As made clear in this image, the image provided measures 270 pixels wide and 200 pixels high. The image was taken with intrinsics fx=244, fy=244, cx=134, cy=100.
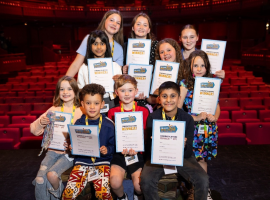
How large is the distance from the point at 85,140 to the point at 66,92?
60cm

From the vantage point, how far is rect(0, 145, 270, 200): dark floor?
2.57 m

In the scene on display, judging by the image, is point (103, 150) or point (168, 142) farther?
point (103, 150)

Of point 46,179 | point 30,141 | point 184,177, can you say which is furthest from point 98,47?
point 30,141

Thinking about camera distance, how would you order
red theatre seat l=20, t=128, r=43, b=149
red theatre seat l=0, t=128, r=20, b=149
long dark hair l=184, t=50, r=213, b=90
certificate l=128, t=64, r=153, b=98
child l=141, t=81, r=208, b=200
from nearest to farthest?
child l=141, t=81, r=208, b=200 < long dark hair l=184, t=50, r=213, b=90 < certificate l=128, t=64, r=153, b=98 < red theatre seat l=20, t=128, r=43, b=149 < red theatre seat l=0, t=128, r=20, b=149

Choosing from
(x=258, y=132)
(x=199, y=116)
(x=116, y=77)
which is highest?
(x=116, y=77)

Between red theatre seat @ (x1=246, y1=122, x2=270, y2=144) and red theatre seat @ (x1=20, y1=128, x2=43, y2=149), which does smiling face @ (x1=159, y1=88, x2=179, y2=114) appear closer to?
red theatre seat @ (x1=246, y1=122, x2=270, y2=144)

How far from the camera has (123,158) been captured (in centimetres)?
227

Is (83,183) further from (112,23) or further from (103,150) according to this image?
(112,23)

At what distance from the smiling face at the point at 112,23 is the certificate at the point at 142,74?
55 centimetres

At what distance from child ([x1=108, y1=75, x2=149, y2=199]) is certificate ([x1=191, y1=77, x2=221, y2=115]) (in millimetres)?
501

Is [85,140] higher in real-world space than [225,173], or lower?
higher

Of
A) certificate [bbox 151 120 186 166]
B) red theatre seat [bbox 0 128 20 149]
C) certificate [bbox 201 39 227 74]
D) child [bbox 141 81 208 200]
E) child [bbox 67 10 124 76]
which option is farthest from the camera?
red theatre seat [bbox 0 128 20 149]

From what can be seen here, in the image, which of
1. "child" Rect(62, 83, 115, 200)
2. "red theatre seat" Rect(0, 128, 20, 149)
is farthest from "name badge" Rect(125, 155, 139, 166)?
"red theatre seat" Rect(0, 128, 20, 149)

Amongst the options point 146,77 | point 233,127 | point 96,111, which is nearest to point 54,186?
point 96,111
